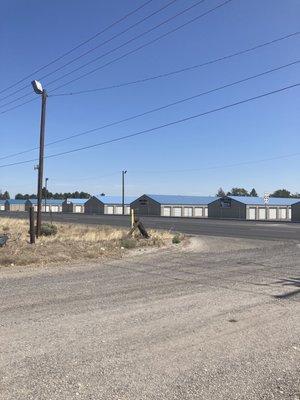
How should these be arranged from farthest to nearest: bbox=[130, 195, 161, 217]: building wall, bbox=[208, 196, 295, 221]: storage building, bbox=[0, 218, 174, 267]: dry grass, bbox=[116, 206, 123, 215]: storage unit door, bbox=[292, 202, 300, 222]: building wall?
1. bbox=[116, 206, 123, 215]: storage unit door
2. bbox=[130, 195, 161, 217]: building wall
3. bbox=[208, 196, 295, 221]: storage building
4. bbox=[292, 202, 300, 222]: building wall
5. bbox=[0, 218, 174, 267]: dry grass

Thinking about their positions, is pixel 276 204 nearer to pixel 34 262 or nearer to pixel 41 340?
pixel 34 262

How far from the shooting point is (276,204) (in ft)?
363

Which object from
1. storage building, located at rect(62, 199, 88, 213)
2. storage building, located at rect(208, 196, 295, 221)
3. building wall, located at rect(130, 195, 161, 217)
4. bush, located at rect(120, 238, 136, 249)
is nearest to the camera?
bush, located at rect(120, 238, 136, 249)

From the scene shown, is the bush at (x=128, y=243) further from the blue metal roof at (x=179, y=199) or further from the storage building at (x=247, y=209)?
the blue metal roof at (x=179, y=199)

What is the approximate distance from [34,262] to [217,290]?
7397 millimetres

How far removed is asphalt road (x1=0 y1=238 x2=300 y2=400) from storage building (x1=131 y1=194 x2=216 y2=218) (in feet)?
343

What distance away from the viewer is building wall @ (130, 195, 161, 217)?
11844cm

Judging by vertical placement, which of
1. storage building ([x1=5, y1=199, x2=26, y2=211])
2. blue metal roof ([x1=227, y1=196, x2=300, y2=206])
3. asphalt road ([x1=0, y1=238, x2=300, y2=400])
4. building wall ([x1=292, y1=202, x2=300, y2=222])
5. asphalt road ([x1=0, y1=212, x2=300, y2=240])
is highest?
storage building ([x1=5, y1=199, x2=26, y2=211])

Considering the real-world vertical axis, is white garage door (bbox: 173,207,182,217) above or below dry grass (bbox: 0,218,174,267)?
above

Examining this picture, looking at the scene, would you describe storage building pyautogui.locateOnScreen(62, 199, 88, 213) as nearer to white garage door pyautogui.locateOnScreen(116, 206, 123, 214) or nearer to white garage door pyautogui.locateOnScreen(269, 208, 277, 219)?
white garage door pyautogui.locateOnScreen(116, 206, 123, 214)

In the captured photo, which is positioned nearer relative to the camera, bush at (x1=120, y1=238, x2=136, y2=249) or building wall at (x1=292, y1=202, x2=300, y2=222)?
bush at (x1=120, y1=238, x2=136, y2=249)

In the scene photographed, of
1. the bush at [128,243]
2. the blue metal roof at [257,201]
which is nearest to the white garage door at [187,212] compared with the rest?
the blue metal roof at [257,201]

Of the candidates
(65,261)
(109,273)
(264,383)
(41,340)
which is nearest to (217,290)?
(109,273)

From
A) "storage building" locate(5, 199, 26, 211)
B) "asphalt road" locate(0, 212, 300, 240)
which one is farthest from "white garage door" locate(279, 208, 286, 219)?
"storage building" locate(5, 199, 26, 211)
